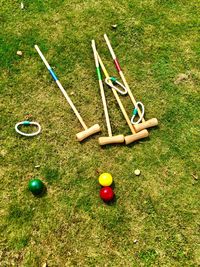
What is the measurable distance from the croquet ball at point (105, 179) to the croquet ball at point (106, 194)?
7 centimetres

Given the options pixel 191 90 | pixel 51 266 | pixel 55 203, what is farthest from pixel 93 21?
pixel 51 266

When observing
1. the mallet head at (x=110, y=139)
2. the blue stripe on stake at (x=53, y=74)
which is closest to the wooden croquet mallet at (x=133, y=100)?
the mallet head at (x=110, y=139)

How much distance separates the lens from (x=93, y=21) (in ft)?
19.1

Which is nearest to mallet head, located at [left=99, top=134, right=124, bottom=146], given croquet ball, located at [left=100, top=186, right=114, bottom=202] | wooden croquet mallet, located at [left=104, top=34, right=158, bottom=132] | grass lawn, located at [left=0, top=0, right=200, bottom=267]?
grass lawn, located at [left=0, top=0, right=200, bottom=267]

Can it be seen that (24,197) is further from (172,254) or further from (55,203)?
(172,254)

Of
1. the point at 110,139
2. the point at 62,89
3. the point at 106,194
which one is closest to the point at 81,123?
the point at 110,139

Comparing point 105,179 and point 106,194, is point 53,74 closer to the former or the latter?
point 105,179

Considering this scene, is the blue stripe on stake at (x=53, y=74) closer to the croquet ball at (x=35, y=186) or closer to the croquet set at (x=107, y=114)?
the croquet set at (x=107, y=114)

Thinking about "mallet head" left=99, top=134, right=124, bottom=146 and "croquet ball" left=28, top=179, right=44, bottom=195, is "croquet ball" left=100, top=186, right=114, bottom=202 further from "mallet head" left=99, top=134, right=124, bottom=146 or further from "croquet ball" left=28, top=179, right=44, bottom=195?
"croquet ball" left=28, top=179, right=44, bottom=195

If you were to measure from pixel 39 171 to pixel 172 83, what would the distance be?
249 cm

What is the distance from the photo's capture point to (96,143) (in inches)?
199

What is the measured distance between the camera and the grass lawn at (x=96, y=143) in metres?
4.54

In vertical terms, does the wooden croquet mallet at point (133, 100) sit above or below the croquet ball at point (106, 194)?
above

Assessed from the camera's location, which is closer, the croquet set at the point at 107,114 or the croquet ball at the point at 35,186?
the croquet ball at the point at 35,186
